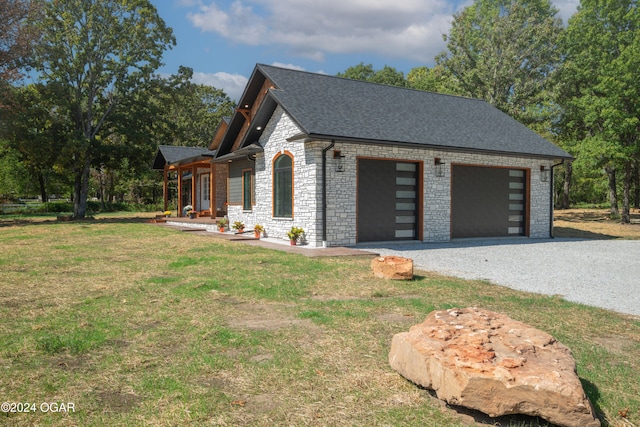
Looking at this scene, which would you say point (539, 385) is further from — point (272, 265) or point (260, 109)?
point (260, 109)

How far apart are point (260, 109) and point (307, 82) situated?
2.34 meters

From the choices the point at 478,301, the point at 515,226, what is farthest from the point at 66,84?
the point at 478,301

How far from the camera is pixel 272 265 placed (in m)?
9.52

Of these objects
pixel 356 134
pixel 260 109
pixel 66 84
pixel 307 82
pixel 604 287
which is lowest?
pixel 604 287

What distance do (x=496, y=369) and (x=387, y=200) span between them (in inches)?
456

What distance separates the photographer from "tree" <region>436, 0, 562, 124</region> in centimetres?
Answer: 3091

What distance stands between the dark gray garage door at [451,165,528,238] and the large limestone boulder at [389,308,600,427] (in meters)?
12.5

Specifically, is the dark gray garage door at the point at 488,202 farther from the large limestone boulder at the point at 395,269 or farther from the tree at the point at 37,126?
the tree at the point at 37,126

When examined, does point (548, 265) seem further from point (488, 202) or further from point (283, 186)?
point (283, 186)

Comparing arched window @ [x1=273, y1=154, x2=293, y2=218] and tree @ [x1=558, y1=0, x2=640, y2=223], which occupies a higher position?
tree @ [x1=558, y1=0, x2=640, y2=223]

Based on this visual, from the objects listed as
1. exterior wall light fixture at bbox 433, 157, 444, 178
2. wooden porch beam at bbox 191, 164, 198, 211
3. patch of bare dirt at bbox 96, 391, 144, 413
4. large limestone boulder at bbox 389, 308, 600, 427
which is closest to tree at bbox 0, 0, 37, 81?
wooden porch beam at bbox 191, 164, 198, 211

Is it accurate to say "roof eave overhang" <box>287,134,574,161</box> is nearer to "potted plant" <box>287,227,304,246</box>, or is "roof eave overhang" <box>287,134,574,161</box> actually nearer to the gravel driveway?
"potted plant" <box>287,227,304,246</box>

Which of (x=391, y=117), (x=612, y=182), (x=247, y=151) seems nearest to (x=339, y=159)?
(x=391, y=117)

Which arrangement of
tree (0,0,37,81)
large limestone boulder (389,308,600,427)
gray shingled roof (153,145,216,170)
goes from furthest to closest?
1. gray shingled roof (153,145,216,170)
2. tree (0,0,37,81)
3. large limestone boulder (389,308,600,427)
